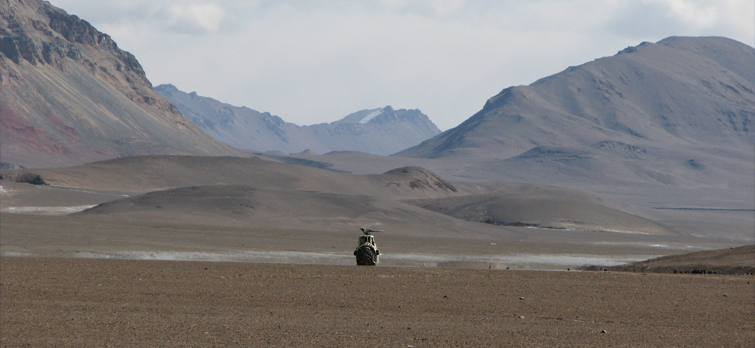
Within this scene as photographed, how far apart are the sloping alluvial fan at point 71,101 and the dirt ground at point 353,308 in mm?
112187

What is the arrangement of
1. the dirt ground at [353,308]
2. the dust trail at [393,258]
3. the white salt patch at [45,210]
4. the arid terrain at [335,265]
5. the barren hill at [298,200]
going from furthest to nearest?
the white salt patch at [45,210] → the barren hill at [298,200] → the dust trail at [393,258] → the arid terrain at [335,265] → the dirt ground at [353,308]

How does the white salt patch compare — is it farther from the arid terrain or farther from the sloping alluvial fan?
the sloping alluvial fan

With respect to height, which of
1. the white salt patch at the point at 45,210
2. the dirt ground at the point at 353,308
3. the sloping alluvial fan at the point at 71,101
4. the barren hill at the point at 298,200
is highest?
the sloping alluvial fan at the point at 71,101

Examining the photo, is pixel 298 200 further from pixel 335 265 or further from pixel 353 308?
pixel 353 308

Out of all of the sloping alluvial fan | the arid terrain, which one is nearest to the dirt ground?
the arid terrain

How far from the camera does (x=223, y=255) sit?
3228cm

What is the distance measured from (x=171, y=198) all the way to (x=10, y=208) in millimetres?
11774

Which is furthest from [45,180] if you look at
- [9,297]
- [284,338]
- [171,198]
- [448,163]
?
[448,163]

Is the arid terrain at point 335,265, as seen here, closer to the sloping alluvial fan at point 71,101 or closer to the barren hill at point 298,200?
the barren hill at point 298,200

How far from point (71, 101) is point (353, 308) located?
141m

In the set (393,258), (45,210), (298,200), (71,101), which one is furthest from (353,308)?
(71,101)

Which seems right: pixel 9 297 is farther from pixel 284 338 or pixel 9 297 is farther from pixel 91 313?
pixel 284 338

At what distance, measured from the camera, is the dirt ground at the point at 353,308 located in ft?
42.4

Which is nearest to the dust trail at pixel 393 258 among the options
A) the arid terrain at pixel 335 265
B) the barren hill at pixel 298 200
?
the arid terrain at pixel 335 265
